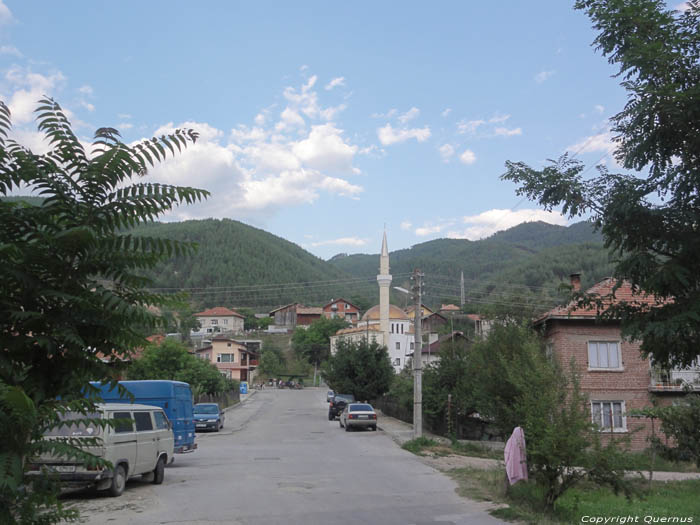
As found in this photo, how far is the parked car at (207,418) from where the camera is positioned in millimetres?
35656

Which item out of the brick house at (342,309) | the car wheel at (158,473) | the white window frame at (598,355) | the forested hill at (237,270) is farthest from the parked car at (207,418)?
the forested hill at (237,270)

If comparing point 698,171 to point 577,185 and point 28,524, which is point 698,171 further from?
point 28,524

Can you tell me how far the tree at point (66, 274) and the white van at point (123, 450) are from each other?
7.13 m

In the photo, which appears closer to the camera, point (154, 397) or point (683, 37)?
point (683, 37)

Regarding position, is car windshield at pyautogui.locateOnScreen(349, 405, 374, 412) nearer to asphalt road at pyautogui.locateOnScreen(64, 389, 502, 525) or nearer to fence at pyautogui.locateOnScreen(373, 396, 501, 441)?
fence at pyautogui.locateOnScreen(373, 396, 501, 441)

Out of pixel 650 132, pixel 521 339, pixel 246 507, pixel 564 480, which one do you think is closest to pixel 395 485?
pixel 246 507

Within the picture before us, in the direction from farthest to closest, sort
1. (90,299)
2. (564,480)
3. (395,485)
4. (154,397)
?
(154,397), (395,485), (564,480), (90,299)

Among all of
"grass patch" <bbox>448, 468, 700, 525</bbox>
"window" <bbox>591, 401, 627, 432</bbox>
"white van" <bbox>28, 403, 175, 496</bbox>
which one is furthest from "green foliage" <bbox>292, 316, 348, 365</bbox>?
"grass patch" <bbox>448, 468, 700, 525</bbox>

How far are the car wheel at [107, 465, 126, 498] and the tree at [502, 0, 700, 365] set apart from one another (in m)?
10.6

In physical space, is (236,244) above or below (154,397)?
above

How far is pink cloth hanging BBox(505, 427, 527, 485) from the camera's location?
1159 centimetres

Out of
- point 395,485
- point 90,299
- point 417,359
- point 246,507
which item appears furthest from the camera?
point 417,359

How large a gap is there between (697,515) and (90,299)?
36.2ft

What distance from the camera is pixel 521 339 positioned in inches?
857
